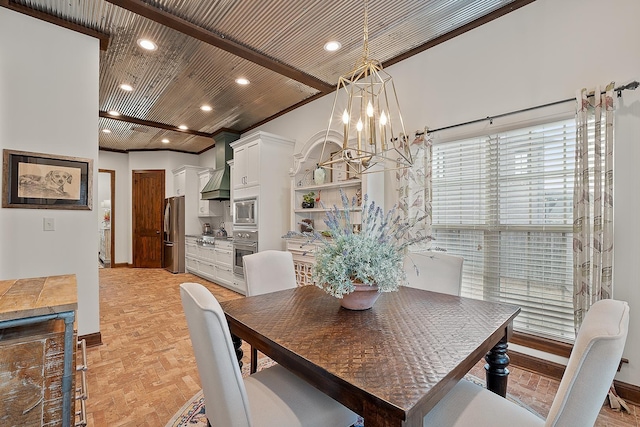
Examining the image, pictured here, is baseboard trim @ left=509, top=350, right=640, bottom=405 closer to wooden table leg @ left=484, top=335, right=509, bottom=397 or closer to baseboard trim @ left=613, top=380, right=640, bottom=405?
baseboard trim @ left=613, top=380, right=640, bottom=405

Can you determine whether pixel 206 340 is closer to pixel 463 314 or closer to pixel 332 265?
pixel 332 265

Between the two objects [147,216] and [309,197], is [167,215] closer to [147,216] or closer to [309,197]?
[147,216]

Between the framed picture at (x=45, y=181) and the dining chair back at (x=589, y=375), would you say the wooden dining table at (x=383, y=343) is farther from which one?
the framed picture at (x=45, y=181)

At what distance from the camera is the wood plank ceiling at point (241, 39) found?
2473mm

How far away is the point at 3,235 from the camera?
A: 2393 millimetres

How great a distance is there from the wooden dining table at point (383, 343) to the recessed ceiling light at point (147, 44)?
279 centimetres

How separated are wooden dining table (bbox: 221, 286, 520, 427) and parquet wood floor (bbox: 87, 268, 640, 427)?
37.3 inches

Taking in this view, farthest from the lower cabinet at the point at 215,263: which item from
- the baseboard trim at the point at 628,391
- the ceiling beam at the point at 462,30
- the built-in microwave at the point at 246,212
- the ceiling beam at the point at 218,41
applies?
the baseboard trim at the point at 628,391

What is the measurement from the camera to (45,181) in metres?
2.55

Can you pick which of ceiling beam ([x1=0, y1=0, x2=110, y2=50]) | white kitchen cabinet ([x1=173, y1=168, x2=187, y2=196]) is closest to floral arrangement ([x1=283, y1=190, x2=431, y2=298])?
ceiling beam ([x1=0, y1=0, x2=110, y2=50])

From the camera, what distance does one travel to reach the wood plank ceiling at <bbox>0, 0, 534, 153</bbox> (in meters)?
2.47

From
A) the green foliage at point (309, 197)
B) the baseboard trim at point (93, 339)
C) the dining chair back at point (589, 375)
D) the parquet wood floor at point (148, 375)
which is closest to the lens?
the dining chair back at point (589, 375)

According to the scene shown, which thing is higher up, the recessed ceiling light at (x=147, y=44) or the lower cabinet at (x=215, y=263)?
the recessed ceiling light at (x=147, y=44)

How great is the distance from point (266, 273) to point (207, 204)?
4.93 metres
